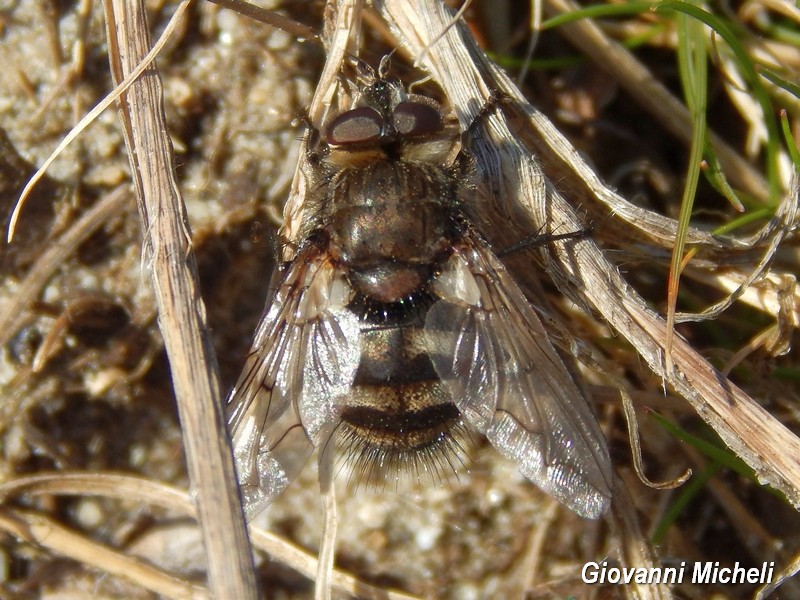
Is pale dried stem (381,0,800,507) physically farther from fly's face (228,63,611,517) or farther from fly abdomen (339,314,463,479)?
fly abdomen (339,314,463,479)

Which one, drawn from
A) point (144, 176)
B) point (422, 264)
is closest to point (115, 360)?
point (144, 176)

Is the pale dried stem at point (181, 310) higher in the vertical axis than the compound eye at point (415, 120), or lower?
lower

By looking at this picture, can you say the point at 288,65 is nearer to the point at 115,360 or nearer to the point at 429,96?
the point at 429,96

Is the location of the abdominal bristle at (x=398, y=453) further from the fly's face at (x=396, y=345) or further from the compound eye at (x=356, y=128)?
the compound eye at (x=356, y=128)

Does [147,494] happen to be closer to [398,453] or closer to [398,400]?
[398,453]

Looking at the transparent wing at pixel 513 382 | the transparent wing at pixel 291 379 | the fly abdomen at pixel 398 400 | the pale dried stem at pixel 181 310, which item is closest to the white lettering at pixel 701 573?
the transparent wing at pixel 513 382

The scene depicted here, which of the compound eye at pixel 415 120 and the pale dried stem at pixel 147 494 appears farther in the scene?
the pale dried stem at pixel 147 494

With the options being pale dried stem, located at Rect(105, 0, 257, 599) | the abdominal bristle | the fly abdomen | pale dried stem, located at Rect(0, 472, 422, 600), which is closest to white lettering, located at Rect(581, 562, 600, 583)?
pale dried stem, located at Rect(0, 472, 422, 600)
